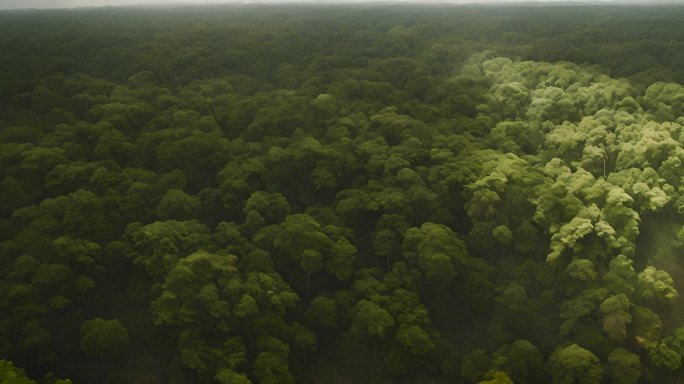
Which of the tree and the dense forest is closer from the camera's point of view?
the tree

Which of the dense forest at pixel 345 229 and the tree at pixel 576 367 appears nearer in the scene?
the tree at pixel 576 367

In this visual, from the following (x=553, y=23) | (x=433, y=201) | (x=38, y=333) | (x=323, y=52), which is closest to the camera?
(x=38, y=333)

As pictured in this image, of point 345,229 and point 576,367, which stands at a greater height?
point 345,229

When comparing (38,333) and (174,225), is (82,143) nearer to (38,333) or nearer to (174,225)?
(174,225)

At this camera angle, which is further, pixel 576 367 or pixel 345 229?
pixel 345 229

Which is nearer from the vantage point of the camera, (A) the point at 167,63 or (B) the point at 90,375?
(B) the point at 90,375

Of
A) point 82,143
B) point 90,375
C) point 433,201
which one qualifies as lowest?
point 90,375

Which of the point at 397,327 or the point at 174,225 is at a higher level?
the point at 174,225

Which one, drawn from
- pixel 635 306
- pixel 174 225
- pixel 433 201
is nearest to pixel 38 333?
pixel 174 225
